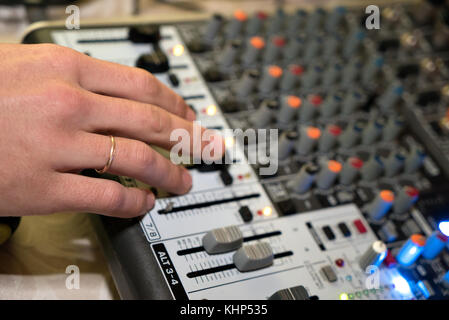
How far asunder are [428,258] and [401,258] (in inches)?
2.5

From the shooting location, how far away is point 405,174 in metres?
1.05

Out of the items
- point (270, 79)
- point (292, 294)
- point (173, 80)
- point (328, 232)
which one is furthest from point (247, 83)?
point (292, 294)

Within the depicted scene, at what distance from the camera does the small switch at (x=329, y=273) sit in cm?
84

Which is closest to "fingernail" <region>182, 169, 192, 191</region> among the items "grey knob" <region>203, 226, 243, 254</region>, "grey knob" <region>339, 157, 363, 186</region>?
"grey knob" <region>203, 226, 243, 254</region>

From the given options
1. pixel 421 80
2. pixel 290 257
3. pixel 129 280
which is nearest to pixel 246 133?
pixel 290 257

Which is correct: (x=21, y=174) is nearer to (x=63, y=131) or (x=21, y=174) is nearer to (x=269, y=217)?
(x=63, y=131)

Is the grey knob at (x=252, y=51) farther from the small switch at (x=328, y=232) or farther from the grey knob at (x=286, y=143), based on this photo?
the small switch at (x=328, y=232)

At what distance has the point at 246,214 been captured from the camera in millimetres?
871

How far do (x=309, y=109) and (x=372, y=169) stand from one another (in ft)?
0.59

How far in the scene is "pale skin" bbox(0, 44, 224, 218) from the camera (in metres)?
0.72

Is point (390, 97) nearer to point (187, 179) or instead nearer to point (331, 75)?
point (331, 75)

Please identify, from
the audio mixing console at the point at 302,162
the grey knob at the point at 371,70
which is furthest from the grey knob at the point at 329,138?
the grey knob at the point at 371,70

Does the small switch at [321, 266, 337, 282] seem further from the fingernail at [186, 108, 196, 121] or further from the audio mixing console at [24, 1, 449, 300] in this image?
the fingernail at [186, 108, 196, 121]
